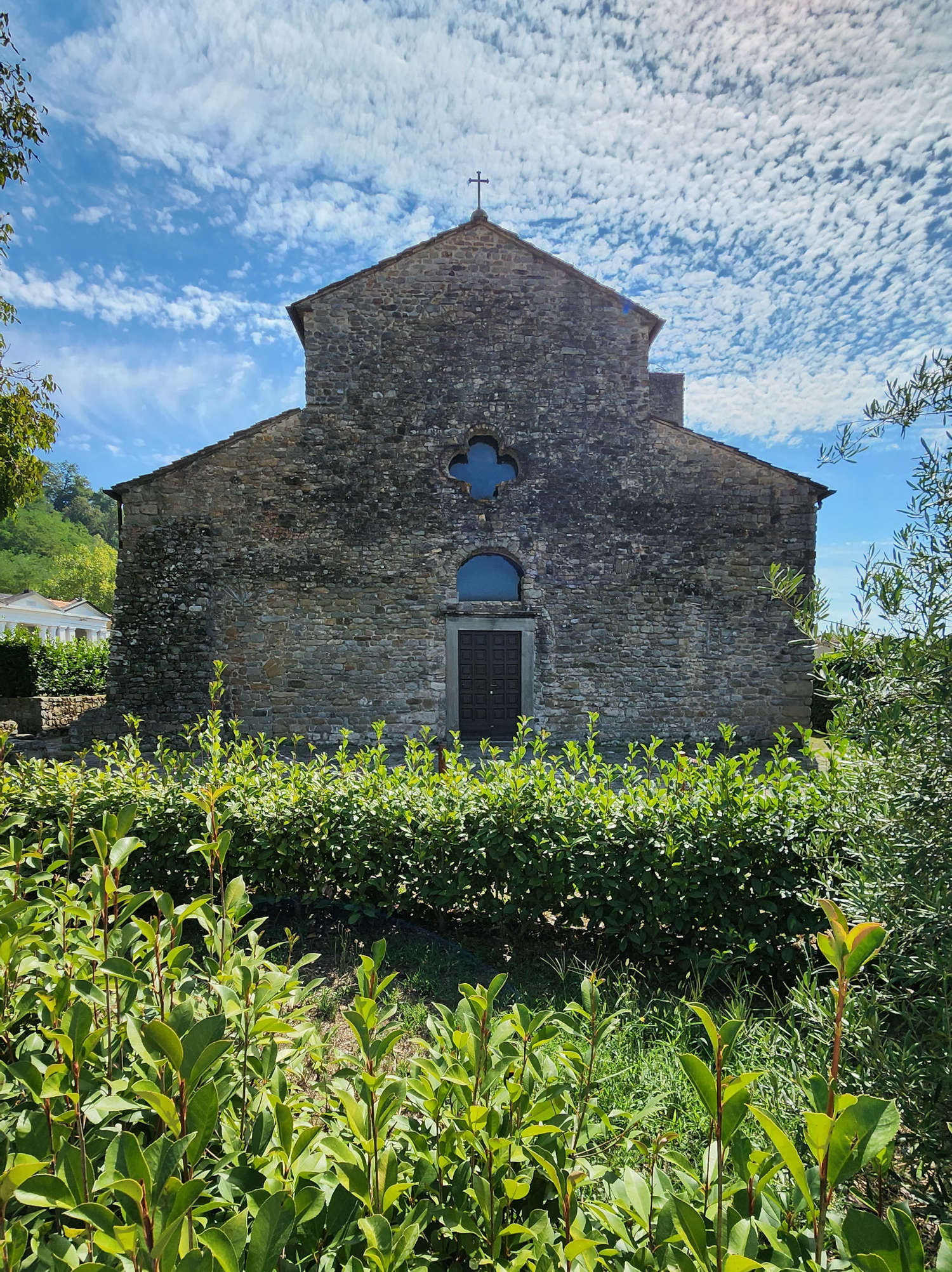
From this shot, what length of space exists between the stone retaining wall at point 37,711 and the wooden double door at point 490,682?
7849 mm

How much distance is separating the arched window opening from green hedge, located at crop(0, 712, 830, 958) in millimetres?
7605

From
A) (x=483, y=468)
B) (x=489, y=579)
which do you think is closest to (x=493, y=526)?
(x=489, y=579)

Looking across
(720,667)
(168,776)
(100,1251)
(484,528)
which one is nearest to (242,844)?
(168,776)

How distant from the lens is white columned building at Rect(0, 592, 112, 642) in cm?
4522

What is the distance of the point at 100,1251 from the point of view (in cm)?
117

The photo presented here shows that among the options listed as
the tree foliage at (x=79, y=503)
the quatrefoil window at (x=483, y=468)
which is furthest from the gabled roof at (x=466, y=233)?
the tree foliage at (x=79, y=503)

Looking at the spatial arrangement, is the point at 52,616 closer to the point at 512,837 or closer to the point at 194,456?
the point at 194,456

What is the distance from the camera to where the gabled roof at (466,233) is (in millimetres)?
12180

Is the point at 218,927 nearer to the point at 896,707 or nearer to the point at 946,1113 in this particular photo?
the point at 946,1113

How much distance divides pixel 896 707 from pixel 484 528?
10596mm

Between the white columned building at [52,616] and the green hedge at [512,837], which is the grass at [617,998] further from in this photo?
the white columned building at [52,616]

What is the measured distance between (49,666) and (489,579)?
1336 centimetres

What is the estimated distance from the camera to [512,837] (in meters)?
4.44

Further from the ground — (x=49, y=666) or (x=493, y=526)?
(x=493, y=526)
